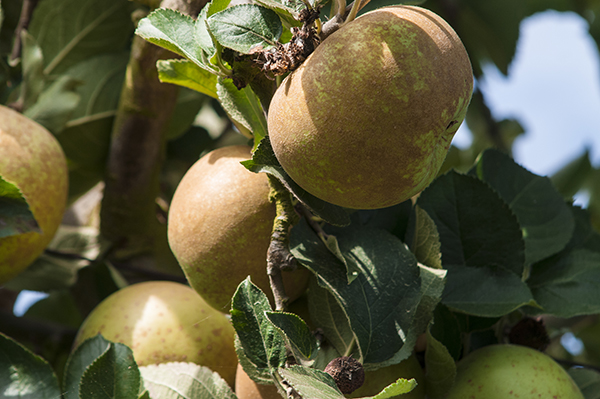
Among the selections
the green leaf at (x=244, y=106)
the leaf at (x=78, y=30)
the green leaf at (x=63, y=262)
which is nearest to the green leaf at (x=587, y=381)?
the green leaf at (x=244, y=106)

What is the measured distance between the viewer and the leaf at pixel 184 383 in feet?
2.11

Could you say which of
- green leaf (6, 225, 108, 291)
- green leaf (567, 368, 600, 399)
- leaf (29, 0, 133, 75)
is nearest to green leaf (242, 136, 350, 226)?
green leaf (567, 368, 600, 399)

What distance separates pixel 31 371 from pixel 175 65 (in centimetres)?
45

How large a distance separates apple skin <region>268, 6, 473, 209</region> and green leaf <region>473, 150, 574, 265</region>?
36cm

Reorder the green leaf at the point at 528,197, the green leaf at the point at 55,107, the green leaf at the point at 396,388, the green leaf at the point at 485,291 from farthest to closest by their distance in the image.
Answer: the green leaf at the point at 55,107
the green leaf at the point at 528,197
the green leaf at the point at 485,291
the green leaf at the point at 396,388

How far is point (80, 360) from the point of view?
696 mm

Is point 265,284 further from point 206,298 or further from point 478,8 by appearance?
point 478,8

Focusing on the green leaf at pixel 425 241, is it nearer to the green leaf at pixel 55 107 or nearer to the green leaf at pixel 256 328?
the green leaf at pixel 256 328

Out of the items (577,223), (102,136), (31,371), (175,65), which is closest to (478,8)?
(577,223)

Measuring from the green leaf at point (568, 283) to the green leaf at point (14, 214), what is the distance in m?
0.70

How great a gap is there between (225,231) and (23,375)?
14.0 inches

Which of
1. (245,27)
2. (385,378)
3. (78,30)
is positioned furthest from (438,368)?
(78,30)

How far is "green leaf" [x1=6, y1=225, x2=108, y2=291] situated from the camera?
1.02 meters

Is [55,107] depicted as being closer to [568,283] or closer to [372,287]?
[372,287]
